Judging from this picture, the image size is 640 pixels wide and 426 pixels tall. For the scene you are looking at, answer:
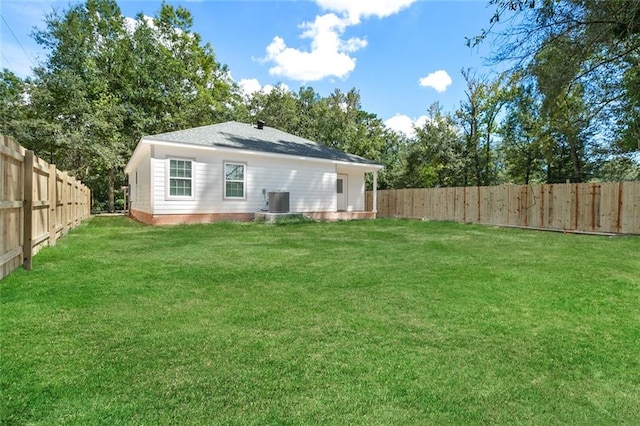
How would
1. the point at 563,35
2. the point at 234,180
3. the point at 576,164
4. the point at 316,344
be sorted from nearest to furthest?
the point at 316,344 < the point at 563,35 < the point at 234,180 < the point at 576,164

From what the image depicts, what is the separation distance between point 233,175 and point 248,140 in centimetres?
186

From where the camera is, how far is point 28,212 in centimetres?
406

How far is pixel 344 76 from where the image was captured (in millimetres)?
28812

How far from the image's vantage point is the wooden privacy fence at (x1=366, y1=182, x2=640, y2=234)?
9383 millimetres

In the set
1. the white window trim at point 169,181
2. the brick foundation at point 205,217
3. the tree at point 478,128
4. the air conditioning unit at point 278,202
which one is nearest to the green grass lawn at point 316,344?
the brick foundation at point 205,217

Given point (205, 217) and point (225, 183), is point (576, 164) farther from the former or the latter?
point (205, 217)

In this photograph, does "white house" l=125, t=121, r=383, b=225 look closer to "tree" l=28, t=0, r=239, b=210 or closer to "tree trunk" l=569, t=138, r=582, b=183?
"tree" l=28, t=0, r=239, b=210

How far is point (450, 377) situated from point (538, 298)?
2.00m

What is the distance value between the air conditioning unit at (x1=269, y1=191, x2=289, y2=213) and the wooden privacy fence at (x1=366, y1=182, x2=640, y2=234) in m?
6.41

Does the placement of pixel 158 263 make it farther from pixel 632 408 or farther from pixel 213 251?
pixel 632 408

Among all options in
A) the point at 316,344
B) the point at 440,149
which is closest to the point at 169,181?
the point at 316,344

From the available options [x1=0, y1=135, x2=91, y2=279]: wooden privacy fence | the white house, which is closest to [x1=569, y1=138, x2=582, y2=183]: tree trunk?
the white house

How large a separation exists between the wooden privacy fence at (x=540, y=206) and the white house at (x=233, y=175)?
262 centimetres

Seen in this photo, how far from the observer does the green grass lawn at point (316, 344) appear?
1.66 meters
